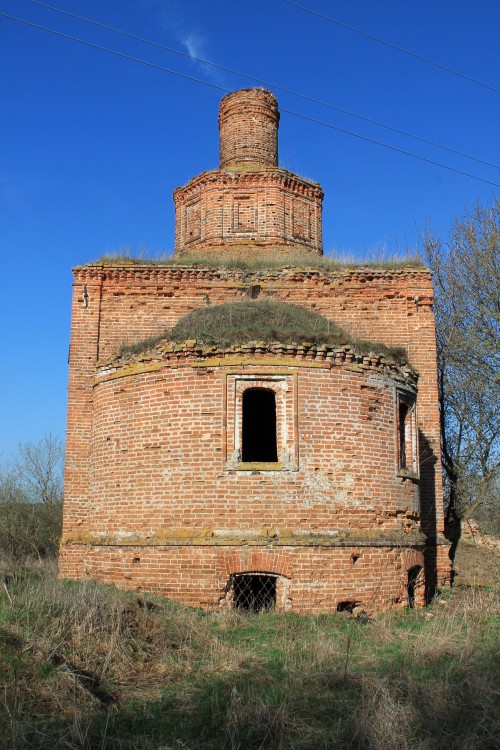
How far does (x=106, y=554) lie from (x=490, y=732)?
7437 mm

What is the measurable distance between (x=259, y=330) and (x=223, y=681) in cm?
606

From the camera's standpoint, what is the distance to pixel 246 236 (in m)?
18.3

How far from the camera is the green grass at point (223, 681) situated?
5648 millimetres

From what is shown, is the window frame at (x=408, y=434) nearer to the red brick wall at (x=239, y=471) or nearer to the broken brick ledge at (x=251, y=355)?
the red brick wall at (x=239, y=471)

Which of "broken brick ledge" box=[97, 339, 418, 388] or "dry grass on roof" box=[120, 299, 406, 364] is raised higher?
"dry grass on roof" box=[120, 299, 406, 364]

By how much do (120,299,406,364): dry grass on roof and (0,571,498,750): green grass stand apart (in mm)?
4450

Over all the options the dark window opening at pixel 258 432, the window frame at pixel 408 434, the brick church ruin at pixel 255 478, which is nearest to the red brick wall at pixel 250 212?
the brick church ruin at pixel 255 478

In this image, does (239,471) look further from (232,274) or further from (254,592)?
(232,274)

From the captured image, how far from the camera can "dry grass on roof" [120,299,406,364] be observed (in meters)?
11.5

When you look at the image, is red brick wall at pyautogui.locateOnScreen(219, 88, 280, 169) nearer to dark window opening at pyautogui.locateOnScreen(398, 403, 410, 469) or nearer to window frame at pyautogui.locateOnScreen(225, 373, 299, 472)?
dark window opening at pyautogui.locateOnScreen(398, 403, 410, 469)

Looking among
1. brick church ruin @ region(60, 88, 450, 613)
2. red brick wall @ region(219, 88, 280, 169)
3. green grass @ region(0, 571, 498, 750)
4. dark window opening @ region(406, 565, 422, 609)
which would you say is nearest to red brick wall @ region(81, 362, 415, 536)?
brick church ruin @ region(60, 88, 450, 613)

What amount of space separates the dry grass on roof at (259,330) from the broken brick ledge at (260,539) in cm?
308

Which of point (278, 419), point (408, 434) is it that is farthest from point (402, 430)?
point (278, 419)

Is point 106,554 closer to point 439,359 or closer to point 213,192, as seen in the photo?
point 213,192
